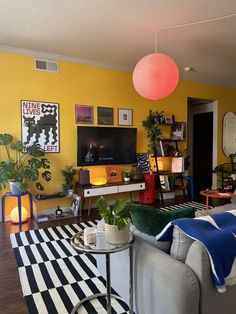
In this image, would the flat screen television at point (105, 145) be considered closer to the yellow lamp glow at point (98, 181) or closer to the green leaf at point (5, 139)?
the yellow lamp glow at point (98, 181)

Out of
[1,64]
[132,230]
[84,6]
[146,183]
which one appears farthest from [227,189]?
[1,64]

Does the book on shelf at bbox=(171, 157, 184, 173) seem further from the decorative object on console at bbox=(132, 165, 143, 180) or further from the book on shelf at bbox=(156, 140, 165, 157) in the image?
the decorative object on console at bbox=(132, 165, 143, 180)

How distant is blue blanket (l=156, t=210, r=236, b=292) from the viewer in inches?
50.1

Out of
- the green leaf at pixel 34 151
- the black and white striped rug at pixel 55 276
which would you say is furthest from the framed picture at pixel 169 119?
the black and white striped rug at pixel 55 276

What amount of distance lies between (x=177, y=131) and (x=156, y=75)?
297 cm

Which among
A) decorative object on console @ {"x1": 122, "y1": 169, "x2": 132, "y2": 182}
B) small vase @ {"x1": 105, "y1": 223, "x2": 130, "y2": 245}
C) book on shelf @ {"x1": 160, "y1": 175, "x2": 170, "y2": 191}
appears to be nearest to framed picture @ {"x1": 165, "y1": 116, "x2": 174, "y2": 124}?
book on shelf @ {"x1": 160, "y1": 175, "x2": 170, "y2": 191}

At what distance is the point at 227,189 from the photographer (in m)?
4.07

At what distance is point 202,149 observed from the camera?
21.5ft

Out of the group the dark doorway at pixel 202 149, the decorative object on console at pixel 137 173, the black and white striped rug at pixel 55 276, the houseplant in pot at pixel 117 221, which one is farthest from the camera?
the dark doorway at pixel 202 149

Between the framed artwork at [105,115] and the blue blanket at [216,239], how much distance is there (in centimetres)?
324

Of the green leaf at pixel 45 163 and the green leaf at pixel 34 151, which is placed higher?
the green leaf at pixel 34 151

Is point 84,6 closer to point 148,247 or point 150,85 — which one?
point 150,85

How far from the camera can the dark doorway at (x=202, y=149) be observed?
6.36 metres

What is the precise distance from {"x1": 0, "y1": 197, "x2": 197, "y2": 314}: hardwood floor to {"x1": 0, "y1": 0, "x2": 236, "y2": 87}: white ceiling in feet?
8.54
